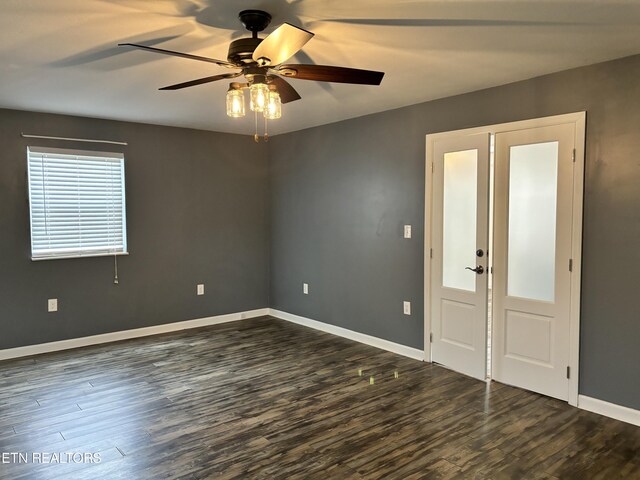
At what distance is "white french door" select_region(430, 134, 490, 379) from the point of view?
149 inches

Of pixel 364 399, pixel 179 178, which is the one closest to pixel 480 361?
pixel 364 399

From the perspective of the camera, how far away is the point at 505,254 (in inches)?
144

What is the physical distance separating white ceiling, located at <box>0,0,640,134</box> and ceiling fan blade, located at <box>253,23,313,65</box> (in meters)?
0.27

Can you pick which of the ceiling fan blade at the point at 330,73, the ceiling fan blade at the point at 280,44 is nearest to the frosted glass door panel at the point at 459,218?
the ceiling fan blade at the point at 330,73

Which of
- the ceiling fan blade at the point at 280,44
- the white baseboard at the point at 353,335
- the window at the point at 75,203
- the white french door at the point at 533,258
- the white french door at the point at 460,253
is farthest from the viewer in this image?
the window at the point at 75,203

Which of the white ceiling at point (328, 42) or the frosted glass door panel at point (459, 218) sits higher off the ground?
the white ceiling at point (328, 42)

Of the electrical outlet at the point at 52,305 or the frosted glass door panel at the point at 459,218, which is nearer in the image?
the frosted glass door panel at the point at 459,218

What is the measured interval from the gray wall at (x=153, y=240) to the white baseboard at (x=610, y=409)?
393cm

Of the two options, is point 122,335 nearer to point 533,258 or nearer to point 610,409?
point 533,258

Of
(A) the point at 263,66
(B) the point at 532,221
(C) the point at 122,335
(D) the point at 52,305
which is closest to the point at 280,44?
(A) the point at 263,66

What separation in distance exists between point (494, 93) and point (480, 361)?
219 cm

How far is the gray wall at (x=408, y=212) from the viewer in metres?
3.04

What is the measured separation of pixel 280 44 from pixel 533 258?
2.54m

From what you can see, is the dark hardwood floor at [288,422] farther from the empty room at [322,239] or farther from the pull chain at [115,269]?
the pull chain at [115,269]
